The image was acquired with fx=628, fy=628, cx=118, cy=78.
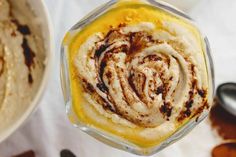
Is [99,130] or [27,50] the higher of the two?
[27,50]

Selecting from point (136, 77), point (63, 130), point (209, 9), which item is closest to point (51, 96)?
point (63, 130)

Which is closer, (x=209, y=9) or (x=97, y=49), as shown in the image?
(x=97, y=49)

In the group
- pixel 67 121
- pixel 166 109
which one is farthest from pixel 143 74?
A: pixel 67 121

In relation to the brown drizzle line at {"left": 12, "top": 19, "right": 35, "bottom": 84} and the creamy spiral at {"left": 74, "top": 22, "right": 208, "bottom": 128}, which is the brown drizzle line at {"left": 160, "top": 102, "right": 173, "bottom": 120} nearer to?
the creamy spiral at {"left": 74, "top": 22, "right": 208, "bottom": 128}

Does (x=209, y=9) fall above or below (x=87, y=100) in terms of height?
above

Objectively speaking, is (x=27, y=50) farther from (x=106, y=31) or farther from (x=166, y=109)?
(x=166, y=109)

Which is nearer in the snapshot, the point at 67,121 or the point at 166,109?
the point at 166,109


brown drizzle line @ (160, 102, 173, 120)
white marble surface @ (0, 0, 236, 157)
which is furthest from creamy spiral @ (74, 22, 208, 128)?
white marble surface @ (0, 0, 236, 157)

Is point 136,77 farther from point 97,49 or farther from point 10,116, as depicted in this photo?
point 10,116
